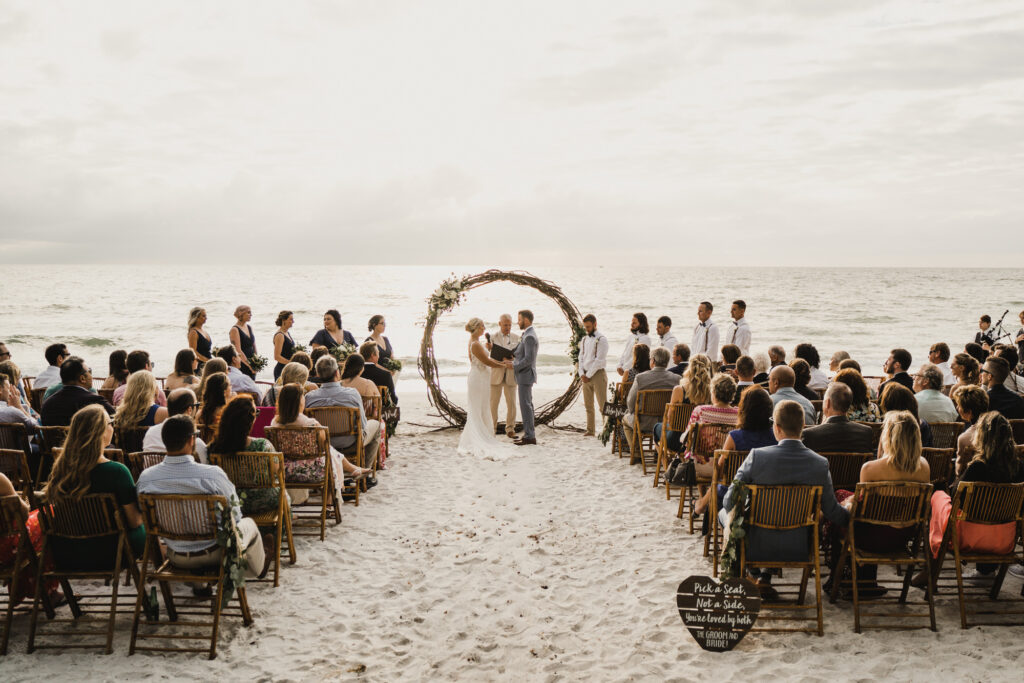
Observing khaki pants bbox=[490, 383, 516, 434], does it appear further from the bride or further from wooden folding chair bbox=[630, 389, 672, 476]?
wooden folding chair bbox=[630, 389, 672, 476]

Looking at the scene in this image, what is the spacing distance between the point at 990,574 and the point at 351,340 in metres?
8.91

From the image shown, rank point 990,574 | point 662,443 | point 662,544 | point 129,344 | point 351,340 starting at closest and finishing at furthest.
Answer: point 990,574 < point 662,544 < point 662,443 < point 351,340 < point 129,344

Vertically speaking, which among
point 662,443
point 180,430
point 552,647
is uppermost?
point 180,430

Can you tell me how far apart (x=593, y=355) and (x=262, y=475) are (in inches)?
237

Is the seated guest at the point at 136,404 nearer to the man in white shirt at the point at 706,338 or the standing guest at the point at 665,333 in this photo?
the standing guest at the point at 665,333

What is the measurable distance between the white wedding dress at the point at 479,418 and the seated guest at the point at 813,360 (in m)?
4.10

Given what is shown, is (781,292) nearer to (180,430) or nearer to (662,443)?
(662,443)

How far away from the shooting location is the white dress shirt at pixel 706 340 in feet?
35.1

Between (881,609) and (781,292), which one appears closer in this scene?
(881,609)

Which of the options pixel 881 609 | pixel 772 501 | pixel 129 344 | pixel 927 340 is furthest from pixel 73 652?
pixel 927 340

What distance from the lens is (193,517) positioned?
13.9ft

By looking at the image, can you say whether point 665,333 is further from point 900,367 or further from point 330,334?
point 330,334

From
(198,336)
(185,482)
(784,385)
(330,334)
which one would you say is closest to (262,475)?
(185,482)

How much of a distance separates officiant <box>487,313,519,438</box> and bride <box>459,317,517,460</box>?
178mm
